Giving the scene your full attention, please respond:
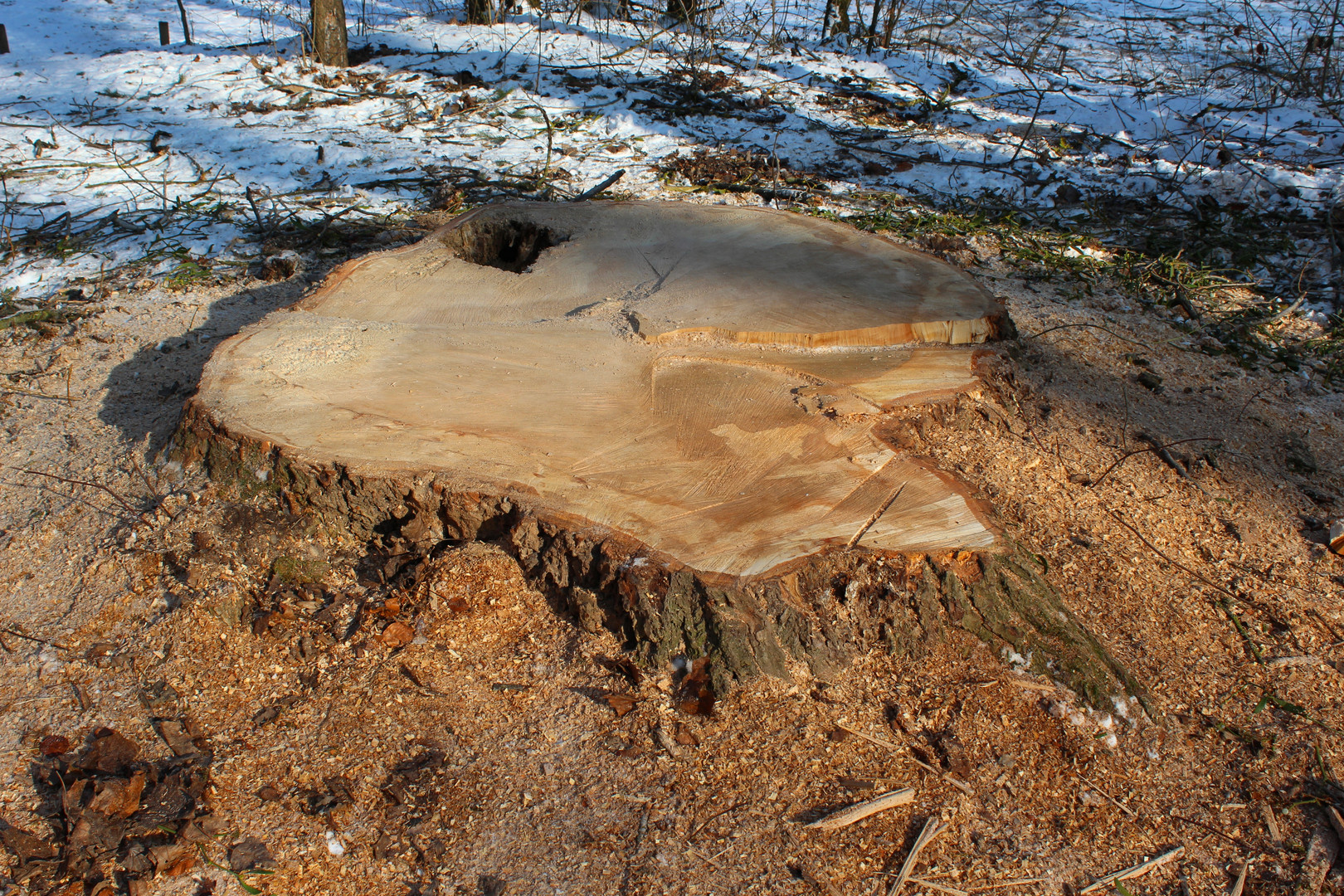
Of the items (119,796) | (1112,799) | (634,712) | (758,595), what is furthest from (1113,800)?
(119,796)

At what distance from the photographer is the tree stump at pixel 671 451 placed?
176cm

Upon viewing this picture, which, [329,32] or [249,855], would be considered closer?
[249,855]

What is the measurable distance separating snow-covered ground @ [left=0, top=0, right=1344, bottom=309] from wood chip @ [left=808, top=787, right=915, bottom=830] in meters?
3.35

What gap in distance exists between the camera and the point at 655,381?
2100 millimetres

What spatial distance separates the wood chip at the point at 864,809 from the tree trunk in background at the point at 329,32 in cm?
604

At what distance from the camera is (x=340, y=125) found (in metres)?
5.10

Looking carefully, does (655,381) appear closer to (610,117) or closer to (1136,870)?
(1136,870)

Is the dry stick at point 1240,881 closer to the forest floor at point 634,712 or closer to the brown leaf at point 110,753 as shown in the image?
the forest floor at point 634,712

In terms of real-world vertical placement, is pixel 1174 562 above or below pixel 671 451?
below

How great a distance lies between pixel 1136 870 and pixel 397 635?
5.15 feet

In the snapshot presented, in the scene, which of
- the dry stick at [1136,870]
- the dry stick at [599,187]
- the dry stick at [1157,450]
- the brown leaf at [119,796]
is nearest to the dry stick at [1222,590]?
the dry stick at [1157,450]

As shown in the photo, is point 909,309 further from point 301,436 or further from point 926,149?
point 926,149

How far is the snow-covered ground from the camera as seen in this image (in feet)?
13.9

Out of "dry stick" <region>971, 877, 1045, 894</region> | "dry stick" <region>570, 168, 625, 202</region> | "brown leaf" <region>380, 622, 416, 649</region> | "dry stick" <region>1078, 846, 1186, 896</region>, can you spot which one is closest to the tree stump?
"brown leaf" <region>380, 622, 416, 649</region>
